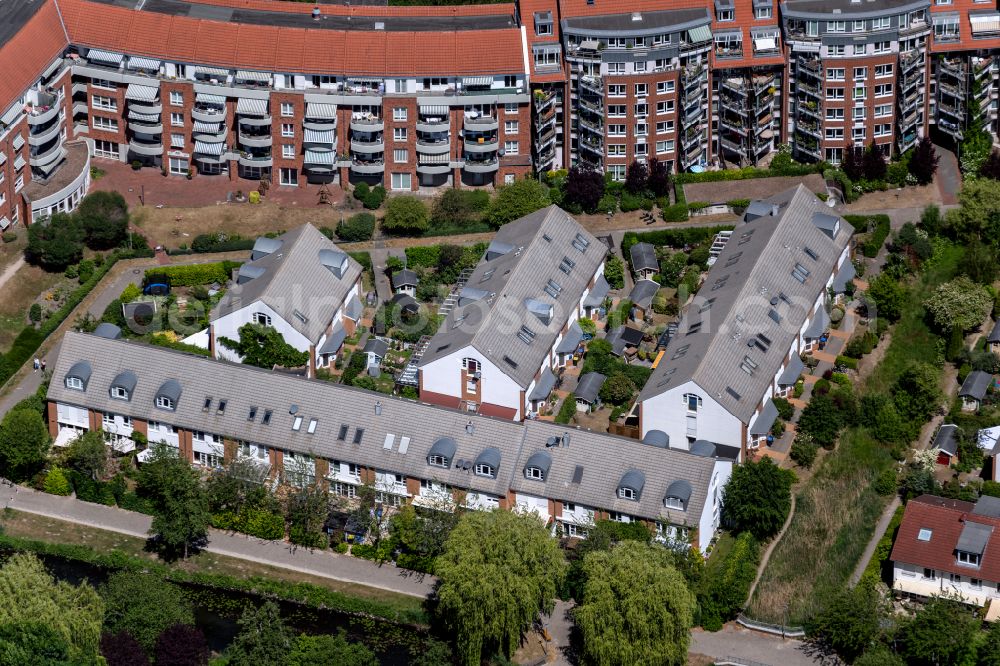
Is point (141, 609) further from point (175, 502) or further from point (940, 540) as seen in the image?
point (940, 540)

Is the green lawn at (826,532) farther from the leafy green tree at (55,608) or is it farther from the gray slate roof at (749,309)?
the leafy green tree at (55,608)

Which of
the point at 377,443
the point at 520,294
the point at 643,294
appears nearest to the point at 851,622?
the point at 377,443

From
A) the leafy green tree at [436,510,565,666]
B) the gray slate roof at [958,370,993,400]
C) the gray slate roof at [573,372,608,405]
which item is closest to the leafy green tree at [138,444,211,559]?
the leafy green tree at [436,510,565,666]

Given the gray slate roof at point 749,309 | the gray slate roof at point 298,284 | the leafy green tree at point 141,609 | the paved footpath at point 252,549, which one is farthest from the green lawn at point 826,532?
the gray slate roof at point 298,284

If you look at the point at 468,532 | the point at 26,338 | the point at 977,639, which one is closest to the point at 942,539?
the point at 977,639

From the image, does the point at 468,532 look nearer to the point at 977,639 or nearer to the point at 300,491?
the point at 300,491

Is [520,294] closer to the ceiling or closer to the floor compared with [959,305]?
closer to the floor

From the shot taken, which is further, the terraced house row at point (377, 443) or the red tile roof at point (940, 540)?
the terraced house row at point (377, 443)
